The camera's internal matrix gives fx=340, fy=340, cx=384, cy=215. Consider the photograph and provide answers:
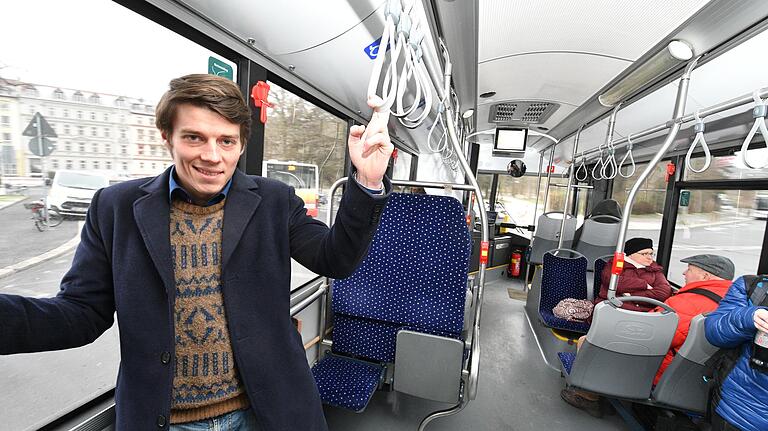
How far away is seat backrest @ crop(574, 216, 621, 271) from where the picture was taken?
4741 millimetres

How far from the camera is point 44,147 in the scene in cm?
114

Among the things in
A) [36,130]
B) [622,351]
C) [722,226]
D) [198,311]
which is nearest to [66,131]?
[36,130]

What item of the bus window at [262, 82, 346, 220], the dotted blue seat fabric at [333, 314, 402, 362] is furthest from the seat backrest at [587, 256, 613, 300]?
the bus window at [262, 82, 346, 220]

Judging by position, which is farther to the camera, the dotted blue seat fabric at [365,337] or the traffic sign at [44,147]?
the dotted blue seat fabric at [365,337]

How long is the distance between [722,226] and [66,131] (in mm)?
4973

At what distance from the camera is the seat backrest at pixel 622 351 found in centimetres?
204

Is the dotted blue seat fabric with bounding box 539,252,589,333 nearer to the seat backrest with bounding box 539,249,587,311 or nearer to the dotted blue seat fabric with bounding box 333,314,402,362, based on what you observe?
the seat backrest with bounding box 539,249,587,311

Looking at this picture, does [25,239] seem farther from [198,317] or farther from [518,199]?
[518,199]

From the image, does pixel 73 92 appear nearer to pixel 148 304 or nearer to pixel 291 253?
pixel 148 304

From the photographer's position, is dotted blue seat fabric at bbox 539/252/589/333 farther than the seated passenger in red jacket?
Yes

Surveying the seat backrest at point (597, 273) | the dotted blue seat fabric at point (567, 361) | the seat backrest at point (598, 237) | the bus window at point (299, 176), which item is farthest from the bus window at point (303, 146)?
the seat backrest at point (598, 237)

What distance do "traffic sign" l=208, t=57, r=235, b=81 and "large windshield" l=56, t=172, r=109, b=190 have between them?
0.67m

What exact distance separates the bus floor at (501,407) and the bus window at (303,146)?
1507 mm

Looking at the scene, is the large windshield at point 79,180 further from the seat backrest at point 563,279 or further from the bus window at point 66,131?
the seat backrest at point 563,279
